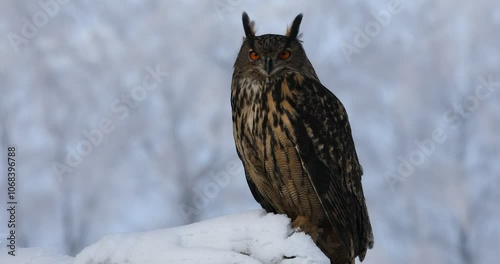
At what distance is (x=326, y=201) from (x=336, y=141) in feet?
1.35

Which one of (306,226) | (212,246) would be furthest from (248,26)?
(212,246)

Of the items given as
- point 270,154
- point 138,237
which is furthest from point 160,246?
point 270,154

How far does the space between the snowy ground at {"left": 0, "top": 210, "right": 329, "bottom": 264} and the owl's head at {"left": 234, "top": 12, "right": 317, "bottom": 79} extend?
3.42 feet

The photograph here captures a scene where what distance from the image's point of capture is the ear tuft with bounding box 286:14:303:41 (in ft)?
14.0

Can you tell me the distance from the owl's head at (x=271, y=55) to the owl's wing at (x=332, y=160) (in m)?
0.13

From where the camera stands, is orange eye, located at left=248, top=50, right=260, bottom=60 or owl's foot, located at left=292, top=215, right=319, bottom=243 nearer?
owl's foot, located at left=292, top=215, right=319, bottom=243

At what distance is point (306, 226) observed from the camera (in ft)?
12.6

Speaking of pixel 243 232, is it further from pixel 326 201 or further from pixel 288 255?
pixel 326 201

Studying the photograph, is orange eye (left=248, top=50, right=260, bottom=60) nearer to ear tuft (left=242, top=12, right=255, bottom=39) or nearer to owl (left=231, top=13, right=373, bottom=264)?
owl (left=231, top=13, right=373, bottom=264)

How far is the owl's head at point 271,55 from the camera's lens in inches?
158

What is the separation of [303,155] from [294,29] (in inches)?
39.4

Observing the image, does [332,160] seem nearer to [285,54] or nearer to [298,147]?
[298,147]

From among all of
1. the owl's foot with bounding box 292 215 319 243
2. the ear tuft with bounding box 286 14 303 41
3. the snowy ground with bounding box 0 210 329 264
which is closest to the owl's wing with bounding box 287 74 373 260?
the owl's foot with bounding box 292 215 319 243

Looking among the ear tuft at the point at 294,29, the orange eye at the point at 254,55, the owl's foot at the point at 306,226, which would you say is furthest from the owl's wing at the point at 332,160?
the ear tuft at the point at 294,29
